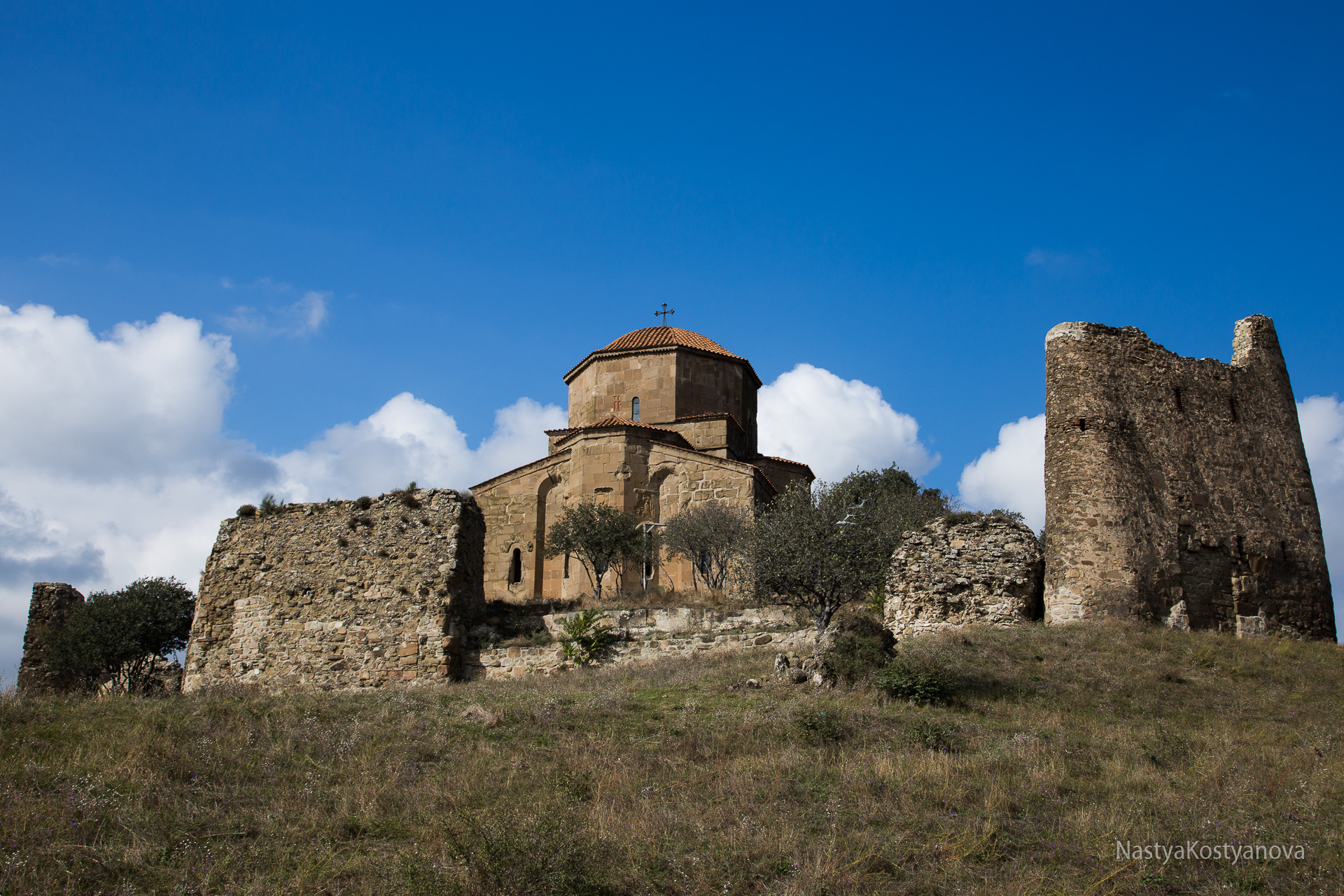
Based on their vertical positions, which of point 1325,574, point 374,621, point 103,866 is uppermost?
point 1325,574

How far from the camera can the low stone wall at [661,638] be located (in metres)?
16.6

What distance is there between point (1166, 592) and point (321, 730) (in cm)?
1334

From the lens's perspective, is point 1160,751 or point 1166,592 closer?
point 1160,751

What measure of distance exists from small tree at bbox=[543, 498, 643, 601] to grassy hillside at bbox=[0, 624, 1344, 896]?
1137 centimetres

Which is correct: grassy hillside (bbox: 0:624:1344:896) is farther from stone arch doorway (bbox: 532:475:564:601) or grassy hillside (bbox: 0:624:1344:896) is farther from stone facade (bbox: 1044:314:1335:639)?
stone arch doorway (bbox: 532:475:564:601)

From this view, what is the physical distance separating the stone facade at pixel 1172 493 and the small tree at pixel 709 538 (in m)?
9.00

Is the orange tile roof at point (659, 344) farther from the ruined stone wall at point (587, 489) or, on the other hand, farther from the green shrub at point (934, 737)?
the green shrub at point (934, 737)

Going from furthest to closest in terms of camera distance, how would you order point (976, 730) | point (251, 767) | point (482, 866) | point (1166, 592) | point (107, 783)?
1. point (1166, 592)
2. point (976, 730)
3. point (251, 767)
4. point (107, 783)
5. point (482, 866)

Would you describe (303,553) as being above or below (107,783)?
above

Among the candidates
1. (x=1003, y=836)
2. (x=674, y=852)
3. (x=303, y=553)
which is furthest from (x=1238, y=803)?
(x=303, y=553)

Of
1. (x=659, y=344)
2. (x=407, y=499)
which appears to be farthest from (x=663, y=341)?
(x=407, y=499)

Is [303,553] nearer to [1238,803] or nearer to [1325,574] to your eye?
[1238,803]

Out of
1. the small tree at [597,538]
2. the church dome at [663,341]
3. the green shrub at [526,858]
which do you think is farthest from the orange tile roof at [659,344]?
the green shrub at [526,858]

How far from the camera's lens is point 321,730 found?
32.4ft
